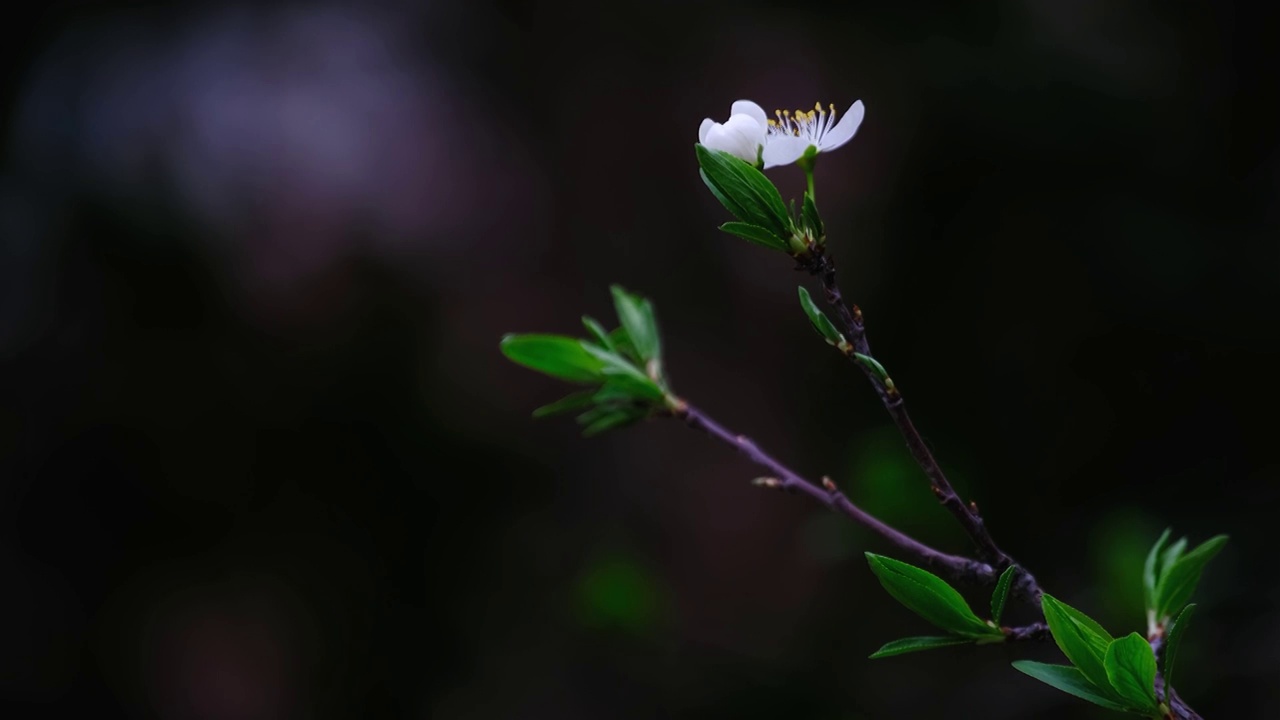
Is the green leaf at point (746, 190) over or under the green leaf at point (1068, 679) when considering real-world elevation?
over

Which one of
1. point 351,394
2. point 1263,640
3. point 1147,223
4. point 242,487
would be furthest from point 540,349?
point 242,487

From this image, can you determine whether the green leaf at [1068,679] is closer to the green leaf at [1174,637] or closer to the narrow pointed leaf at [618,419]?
the green leaf at [1174,637]

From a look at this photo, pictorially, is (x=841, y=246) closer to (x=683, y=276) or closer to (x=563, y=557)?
(x=683, y=276)

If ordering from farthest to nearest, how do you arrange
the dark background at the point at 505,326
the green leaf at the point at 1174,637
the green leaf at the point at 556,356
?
the dark background at the point at 505,326 < the green leaf at the point at 556,356 < the green leaf at the point at 1174,637

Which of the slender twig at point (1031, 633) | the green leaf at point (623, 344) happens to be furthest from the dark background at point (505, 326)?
the slender twig at point (1031, 633)

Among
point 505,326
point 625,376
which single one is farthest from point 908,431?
point 505,326

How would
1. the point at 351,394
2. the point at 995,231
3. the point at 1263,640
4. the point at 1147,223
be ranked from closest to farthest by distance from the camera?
the point at 1263,640, the point at 1147,223, the point at 995,231, the point at 351,394

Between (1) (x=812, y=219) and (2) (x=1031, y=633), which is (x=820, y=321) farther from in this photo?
(2) (x=1031, y=633)

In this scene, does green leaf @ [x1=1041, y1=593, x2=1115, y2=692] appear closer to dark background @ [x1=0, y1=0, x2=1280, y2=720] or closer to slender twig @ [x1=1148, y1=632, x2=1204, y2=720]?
slender twig @ [x1=1148, y1=632, x2=1204, y2=720]

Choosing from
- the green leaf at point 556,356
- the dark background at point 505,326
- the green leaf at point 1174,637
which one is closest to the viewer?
the green leaf at point 1174,637
